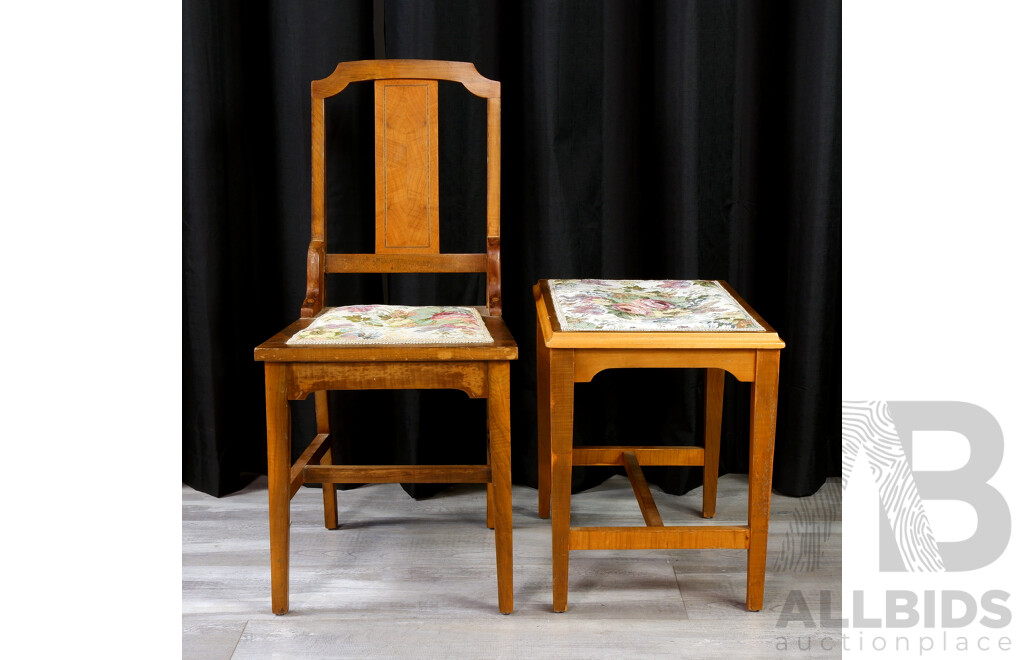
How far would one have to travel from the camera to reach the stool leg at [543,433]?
1.99m

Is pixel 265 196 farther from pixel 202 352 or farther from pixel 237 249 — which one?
pixel 202 352

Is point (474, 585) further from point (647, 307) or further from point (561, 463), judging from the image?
point (647, 307)

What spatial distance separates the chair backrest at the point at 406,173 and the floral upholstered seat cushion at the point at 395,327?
106 mm

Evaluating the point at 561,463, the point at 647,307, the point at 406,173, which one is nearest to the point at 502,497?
the point at 561,463

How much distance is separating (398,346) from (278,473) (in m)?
0.33

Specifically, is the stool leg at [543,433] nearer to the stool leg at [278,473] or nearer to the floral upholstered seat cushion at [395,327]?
the floral upholstered seat cushion at [395,327]

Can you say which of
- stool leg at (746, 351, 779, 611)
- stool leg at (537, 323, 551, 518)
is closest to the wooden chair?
stool leg at (537, 323, 551, 518)

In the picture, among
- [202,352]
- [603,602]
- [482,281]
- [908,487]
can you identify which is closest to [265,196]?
[202,352]

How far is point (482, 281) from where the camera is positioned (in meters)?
2.17

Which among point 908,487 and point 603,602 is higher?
point 908,487

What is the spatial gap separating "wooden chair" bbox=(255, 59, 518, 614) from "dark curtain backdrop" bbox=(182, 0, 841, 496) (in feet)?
0.64

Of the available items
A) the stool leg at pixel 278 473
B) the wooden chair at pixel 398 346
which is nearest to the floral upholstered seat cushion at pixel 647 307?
the wooden chair at pixel 398 346

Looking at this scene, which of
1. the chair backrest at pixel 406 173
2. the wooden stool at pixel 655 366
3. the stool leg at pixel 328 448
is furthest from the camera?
the stool leg at pixel 328 448

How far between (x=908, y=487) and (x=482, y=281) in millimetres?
1067
